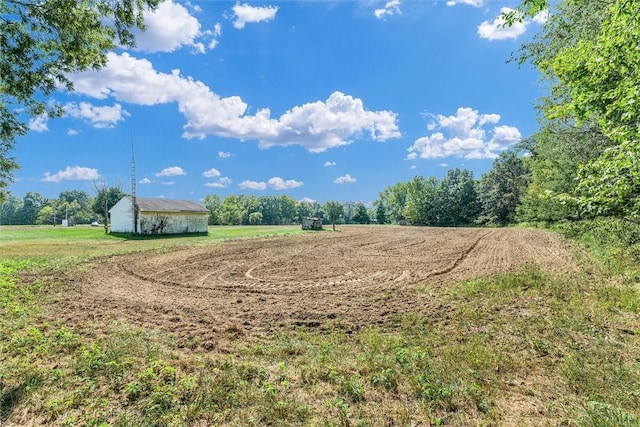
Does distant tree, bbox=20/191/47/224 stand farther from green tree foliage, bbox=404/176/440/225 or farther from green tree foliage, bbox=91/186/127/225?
green tree foliage, bbox=404/176/440/225

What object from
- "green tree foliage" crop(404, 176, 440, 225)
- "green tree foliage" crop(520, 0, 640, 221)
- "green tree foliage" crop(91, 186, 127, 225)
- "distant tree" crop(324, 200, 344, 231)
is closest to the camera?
"green tree foliage" crop(520, 0, 640, 221)

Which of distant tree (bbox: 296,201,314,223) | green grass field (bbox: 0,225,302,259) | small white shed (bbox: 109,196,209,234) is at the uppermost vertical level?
distant tree (bbox: 296,201,314,223)

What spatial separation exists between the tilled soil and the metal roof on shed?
557 inches

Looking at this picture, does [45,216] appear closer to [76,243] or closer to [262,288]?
[76,243]

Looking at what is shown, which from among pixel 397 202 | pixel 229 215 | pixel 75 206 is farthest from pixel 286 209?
pixel 75 206

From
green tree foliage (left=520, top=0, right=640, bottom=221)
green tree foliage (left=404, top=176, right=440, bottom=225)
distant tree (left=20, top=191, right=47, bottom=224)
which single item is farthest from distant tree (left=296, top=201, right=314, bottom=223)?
green tree foliage (left=520, top=0, right=640, bottom=221)

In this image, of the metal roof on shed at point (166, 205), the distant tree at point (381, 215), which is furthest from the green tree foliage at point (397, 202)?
the metal roof on shed at point (166, 205)

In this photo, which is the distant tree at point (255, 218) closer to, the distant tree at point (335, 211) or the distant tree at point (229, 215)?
the distant tree at point (229, 215)

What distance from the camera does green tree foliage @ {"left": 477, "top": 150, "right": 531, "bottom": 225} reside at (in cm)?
5338

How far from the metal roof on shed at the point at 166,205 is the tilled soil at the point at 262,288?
14.2 m

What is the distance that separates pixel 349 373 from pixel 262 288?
5199mm

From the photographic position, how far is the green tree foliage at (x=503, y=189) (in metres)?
53.4

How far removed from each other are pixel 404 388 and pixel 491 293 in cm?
529

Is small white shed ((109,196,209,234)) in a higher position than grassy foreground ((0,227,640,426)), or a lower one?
higher
